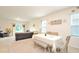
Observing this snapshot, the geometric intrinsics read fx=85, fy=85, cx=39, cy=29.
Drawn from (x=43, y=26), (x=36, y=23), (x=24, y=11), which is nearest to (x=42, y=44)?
(x=43, y=26)

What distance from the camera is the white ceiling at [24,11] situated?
6.55 ft

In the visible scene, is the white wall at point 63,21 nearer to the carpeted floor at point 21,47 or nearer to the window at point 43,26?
the window at point 43,26

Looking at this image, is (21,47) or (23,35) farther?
(23,35)

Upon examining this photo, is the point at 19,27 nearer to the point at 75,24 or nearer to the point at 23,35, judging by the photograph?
the point at 23,35

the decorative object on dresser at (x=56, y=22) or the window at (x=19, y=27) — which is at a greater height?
the decorative object on dresser at (x=56, y=22)

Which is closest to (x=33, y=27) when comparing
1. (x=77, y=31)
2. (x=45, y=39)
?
(x=45, y=39)

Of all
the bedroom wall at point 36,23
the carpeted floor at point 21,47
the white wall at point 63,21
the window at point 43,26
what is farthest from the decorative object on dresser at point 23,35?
the white wall at point 63,21

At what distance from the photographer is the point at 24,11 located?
6.84ft

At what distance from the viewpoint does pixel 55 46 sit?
2.11 m

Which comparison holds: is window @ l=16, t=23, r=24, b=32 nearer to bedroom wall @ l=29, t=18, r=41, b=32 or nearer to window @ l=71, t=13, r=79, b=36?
bedroom wall @ l=29, t=18, r=41, b=32

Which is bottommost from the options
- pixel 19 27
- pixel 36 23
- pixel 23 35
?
pixel 23 35

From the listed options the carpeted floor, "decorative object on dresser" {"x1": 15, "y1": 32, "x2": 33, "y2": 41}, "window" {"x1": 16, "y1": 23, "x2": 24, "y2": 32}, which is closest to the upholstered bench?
the carpeted floor

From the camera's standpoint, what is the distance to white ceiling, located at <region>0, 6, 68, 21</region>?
2.00 metres
